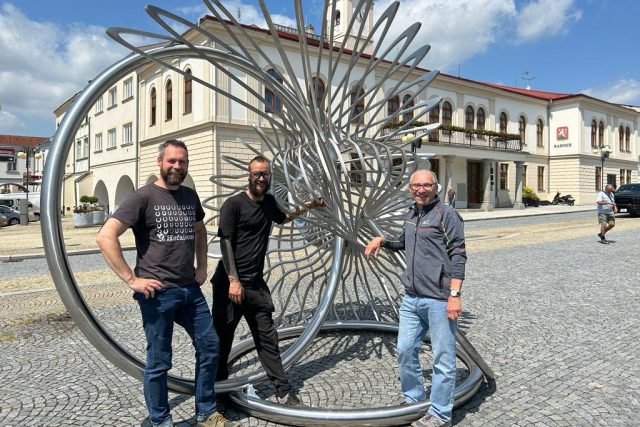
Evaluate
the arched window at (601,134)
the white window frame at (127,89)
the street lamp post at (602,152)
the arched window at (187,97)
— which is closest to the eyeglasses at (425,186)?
the arched window at (187,97)

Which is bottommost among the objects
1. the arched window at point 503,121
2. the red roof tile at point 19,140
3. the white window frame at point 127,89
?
the arched window at point 503,121

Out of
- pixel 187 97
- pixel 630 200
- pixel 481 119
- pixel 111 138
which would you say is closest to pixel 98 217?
pixel 187 97

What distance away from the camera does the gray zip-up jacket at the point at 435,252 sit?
2.90m

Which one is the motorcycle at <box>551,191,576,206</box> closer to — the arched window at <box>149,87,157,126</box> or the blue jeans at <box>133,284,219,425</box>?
the arched window at <box>149,87,157,126</box>

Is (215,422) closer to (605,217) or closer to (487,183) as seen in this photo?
(605,217)

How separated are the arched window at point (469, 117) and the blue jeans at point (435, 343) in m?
30.0

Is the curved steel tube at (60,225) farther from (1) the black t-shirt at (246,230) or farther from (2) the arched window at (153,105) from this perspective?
(2) the arched window at (153,105)

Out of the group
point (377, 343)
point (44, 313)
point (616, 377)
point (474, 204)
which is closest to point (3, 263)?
point (44, 313)

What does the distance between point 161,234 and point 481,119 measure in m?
32.4

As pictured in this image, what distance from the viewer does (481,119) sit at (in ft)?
106

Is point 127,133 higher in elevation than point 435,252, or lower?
higher

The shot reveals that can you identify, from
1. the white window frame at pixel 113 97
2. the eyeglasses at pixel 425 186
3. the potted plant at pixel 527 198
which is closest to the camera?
the eyeglasses at pixel 425 186

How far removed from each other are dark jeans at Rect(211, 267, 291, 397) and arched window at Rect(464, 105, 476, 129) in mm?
30055

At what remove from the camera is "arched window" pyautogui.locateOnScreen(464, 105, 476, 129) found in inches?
1231
